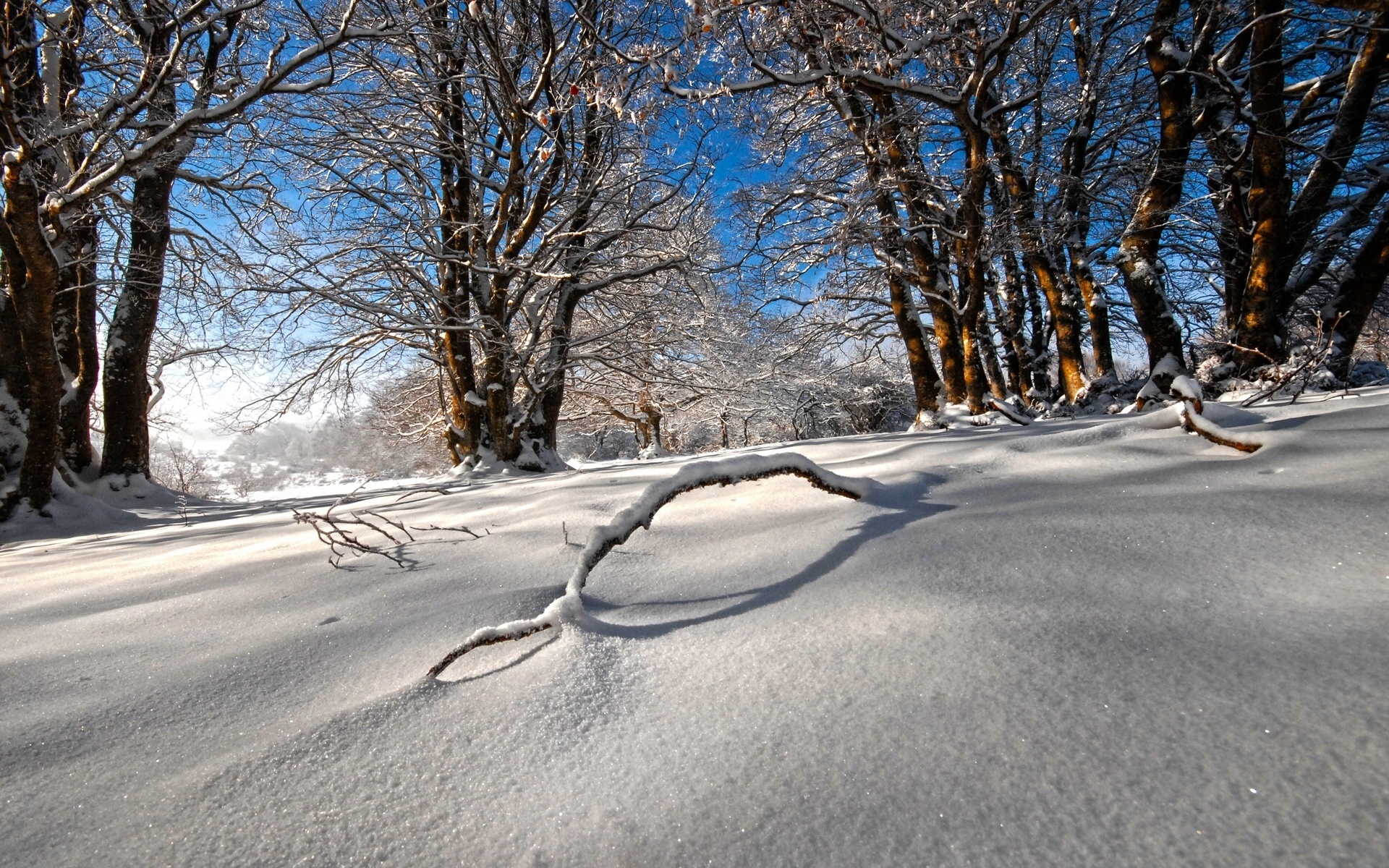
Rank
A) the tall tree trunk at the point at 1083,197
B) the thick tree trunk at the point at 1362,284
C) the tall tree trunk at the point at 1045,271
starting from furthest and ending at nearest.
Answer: the tall tree trunk at the point at 1083,197, the tall tree trunk at the point at 1045,271, the thick tree trunk at the point at 1362,284

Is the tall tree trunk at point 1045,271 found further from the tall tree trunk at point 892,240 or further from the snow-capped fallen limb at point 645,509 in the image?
the snow-capped fallen limb at point 645,509

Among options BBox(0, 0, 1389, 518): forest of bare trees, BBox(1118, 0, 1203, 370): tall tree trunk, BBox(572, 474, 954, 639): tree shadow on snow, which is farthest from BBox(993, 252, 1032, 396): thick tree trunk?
BBox(572, 474, 954, 639): tree shadow on snow

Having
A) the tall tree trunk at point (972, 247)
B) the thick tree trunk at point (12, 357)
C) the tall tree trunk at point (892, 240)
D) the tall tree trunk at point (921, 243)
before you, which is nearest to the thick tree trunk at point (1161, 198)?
the tall tree trunk at point (972, 247)

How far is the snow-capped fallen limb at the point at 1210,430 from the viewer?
1345 mm

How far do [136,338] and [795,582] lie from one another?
6.84 meters

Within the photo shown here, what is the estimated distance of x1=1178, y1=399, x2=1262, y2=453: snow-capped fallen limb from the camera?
1.34 meters

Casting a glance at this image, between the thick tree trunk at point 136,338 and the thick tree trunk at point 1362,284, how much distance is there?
1026 centimetres

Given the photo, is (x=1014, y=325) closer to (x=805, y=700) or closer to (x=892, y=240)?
(x=892, y=240)

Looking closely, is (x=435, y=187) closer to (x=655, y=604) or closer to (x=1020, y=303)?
(x=655, y=604)

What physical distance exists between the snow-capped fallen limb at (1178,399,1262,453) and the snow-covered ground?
62 mm

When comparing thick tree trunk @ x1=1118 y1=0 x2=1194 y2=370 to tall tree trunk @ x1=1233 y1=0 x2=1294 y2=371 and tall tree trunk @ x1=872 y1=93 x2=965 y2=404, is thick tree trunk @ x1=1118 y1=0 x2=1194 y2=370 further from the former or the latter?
tall tree trunk @ x1=872 y1=93 x2=965 y2=404

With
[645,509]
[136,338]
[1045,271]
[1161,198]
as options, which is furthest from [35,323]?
[1045,271]

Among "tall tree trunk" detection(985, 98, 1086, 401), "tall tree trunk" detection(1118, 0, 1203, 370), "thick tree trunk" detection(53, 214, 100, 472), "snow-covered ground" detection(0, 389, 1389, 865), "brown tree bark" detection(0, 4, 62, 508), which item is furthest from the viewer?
"tall tree trunk" detection(985, 98, 1086, 401)

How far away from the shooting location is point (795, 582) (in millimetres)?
1033
